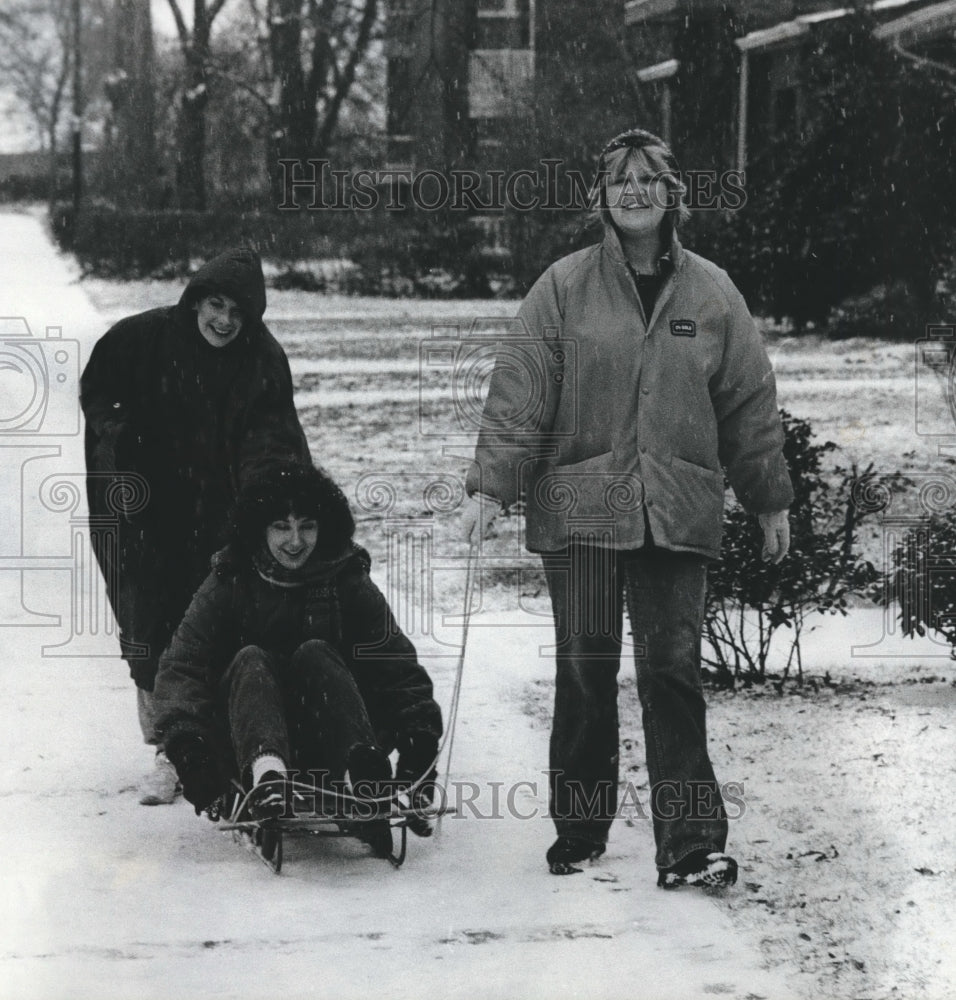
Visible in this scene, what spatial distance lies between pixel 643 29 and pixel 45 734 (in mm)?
18604

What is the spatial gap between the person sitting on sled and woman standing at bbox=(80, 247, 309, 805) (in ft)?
1.26

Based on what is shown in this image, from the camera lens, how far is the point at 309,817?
427 centimetres

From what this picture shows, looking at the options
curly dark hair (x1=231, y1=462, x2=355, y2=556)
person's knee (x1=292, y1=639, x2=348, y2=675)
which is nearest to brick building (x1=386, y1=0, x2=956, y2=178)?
curly dark hair (x1=231, y1=462, x2=355, y2=556)

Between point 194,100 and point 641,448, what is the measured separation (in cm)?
2082

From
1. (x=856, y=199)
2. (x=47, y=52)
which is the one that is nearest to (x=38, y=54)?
(x=47, y=52)

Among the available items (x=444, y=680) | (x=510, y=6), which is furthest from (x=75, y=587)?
(x=510, y=6)

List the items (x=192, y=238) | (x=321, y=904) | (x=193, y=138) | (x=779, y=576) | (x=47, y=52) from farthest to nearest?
1. (x=47, y=52)
2. (x=193, y=138)
3. (x=192, y=238)
4. (x=779, y=576)
5. (x=321, y=904)

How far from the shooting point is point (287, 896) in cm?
418

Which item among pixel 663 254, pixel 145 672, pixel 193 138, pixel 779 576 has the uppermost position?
pixel 193 138

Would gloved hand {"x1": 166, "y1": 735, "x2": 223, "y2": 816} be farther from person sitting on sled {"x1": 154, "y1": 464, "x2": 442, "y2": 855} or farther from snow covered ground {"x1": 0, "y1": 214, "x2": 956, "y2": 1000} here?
snow covered ground {"x1": 0, "y1": 214, "x2": 956, "y2": 1000}

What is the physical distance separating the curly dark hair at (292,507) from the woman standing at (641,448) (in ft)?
1.47

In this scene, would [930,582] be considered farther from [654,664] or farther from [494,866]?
[494,866]

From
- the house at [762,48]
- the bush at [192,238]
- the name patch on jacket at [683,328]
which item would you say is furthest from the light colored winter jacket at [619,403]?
the bush at [192,238]

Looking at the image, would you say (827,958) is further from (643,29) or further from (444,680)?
(643,29)
